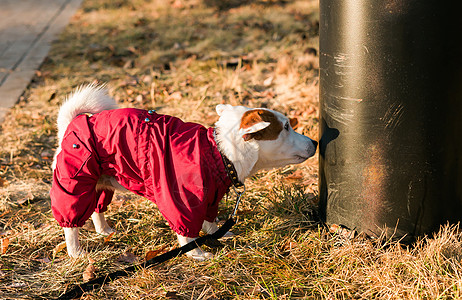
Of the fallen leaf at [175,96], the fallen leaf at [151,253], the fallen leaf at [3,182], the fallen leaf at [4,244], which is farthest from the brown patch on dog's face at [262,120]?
the fallen leaf at [175,96]

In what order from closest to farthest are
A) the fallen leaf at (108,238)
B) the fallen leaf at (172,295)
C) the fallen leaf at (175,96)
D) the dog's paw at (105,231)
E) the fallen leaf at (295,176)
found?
1. the fallen leaf at (172,295)
2. the fallen leaf at (108,238)
3. the dog's paw at (105,231)
4. the fallen leaf at (295,176)
5. the fallen leaf at (175,96)

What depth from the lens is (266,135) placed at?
2953mm

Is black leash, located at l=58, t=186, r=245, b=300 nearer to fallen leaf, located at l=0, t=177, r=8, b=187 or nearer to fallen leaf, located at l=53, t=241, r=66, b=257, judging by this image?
fallen leaf, located at l=53, t=241, r=66, b=257

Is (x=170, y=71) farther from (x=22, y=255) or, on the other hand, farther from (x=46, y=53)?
(x=22, y=255)

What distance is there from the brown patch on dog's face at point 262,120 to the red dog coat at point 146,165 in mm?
226

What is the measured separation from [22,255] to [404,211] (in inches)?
91.7

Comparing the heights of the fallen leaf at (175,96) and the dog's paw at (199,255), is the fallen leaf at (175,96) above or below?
above

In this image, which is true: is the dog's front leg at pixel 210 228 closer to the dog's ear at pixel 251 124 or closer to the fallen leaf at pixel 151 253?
the fallen leaf at pixel 151 253

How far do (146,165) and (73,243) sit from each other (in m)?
0.72

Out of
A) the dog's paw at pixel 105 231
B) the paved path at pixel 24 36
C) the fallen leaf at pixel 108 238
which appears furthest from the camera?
the paved path at pixel 24 36

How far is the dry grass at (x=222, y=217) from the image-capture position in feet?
8.84

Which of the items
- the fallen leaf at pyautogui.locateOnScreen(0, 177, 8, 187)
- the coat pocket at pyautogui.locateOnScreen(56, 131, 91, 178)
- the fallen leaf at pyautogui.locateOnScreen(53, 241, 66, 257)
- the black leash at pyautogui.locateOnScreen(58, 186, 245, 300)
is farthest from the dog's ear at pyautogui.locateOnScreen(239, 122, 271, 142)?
the fallen leaf at pyautogui.locateOnScreen(0, 177, 8, 187)

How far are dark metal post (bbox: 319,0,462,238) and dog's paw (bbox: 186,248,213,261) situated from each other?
2.78ft

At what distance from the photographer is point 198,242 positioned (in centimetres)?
296
